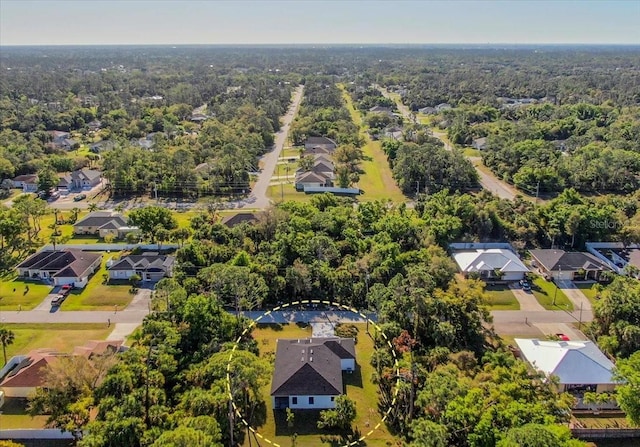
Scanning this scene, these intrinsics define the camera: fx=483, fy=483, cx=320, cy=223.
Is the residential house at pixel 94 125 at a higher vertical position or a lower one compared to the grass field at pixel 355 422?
higher

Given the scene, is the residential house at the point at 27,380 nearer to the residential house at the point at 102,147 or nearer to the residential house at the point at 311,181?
the residential house at the point at 311,181

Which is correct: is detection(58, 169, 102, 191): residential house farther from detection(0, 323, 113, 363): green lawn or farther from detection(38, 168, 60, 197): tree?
detection(0, 323, 113, 363): green lawn

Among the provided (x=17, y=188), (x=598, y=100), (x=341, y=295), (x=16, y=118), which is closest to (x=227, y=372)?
(x=341, y=295)

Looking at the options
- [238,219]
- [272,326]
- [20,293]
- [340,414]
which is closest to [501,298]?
[272,326]

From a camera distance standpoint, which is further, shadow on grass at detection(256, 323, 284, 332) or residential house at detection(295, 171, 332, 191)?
residential house at detection(295, 171, 332, 191)

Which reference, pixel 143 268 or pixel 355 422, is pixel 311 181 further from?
pixel 355 422

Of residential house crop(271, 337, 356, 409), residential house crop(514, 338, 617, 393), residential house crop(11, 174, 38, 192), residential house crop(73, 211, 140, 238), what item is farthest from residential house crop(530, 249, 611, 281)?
residential house crop(11, 174, 38, 192)

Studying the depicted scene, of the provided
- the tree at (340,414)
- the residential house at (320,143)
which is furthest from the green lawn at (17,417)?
the residential house at (320,143)

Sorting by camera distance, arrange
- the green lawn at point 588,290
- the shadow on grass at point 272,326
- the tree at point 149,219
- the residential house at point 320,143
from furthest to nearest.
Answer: the residential house at point 320,143 < the tree at point 149,219 < the green lawn at point 588,290 < the shadow on grass at point 272,326
